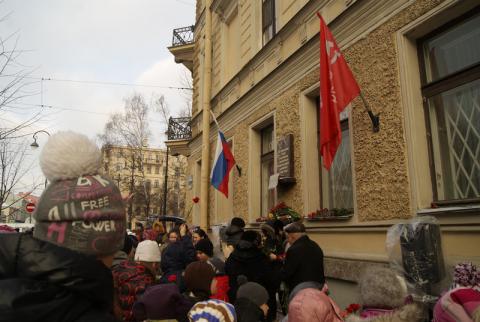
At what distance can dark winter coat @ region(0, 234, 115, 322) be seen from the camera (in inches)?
39.3

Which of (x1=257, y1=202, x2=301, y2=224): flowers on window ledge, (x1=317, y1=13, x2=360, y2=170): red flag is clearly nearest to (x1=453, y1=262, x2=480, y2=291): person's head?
(x1=317, y1=13, x2=360, y2=170): red flag

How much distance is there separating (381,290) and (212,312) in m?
1.13

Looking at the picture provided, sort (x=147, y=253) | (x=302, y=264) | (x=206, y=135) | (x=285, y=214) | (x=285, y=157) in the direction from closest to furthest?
(x=147, y=253) → (x=302, y=264) → (x=285, y=214) → (x=285, y=157) → (x=206, y=135)

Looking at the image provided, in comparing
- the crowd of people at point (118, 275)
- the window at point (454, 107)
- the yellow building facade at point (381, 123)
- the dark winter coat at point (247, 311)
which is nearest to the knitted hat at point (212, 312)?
the crowd of people at point (118, 275)

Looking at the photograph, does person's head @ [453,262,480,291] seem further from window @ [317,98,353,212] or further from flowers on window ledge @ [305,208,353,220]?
window @ [317,98,353,212]

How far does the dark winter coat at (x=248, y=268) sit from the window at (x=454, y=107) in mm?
2248

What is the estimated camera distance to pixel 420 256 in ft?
11.1

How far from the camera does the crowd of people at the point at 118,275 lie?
1.05 meters

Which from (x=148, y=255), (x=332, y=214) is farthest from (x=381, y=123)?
(x=148, y=255)

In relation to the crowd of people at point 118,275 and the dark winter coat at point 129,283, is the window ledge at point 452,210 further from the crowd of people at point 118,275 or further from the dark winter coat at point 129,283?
the dark winter coat at point 129,283

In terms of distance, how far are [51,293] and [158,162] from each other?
178ft

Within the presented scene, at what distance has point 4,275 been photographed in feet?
3.51

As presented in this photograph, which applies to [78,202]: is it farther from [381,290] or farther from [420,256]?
[420,256]

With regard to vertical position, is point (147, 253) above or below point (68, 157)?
below
